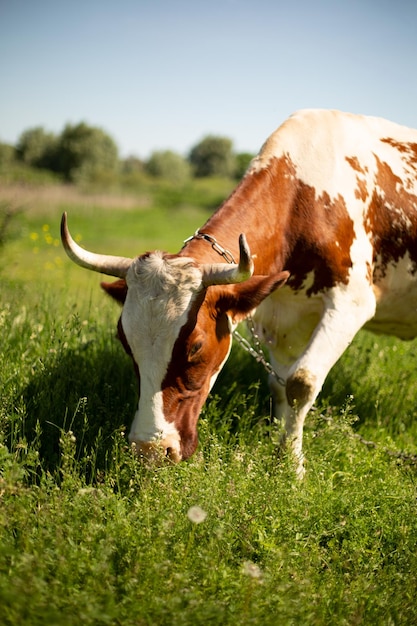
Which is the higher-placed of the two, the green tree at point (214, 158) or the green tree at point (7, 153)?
the green tree at point (214, 158)

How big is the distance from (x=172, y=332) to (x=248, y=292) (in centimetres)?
63

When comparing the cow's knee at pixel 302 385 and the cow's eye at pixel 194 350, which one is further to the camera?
the cow's knee at pixel 302 385

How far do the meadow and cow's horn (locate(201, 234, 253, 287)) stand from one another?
0.87m

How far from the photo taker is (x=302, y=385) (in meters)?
4.48

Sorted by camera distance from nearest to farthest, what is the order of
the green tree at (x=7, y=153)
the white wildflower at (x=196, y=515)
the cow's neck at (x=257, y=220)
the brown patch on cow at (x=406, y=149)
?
the white wildflower at (x=196, y=515), the cow's neck at (x=257, y=220), the brown patch on cow at (x=406, y=149), the green tree at (x=7, y=153)

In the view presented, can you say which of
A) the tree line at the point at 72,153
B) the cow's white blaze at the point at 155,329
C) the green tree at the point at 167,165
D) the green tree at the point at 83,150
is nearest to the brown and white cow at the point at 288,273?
the cow's white blaze at the point at 155,329

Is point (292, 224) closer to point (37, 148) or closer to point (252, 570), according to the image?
point (252, 570)

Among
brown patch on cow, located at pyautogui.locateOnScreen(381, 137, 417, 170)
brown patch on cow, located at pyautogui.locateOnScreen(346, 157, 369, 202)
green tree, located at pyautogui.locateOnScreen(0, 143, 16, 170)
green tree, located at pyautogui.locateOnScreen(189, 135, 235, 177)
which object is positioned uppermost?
brown patch on cow, located at pyautogui.locateOnScreen(381, 137, 417, 170)

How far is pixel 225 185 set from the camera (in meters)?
63.7

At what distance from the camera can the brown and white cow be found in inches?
144

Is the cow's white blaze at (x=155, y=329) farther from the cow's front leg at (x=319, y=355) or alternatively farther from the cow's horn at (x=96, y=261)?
the cow's front leg at (x=319, y=355)

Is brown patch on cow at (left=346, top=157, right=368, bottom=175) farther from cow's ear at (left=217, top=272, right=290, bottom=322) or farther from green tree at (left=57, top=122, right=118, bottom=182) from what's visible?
green tree at (left=57, top=122, right=118, bottom=182)

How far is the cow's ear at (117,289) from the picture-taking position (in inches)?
160

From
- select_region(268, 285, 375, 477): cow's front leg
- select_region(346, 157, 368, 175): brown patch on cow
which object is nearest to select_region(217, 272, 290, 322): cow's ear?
select_region(268, 285, 375, 477): cow's front leg
